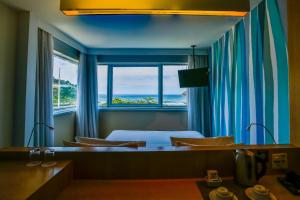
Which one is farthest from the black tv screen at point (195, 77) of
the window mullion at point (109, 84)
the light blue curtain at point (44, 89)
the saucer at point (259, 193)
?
the saucer at point (259, 193)

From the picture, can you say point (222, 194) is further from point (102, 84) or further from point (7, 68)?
point (102, 84)

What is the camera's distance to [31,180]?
96 centimetres

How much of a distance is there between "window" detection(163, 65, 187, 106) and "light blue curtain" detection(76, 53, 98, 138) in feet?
5.75

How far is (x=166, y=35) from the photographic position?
3.88 metres

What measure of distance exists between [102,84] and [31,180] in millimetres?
4534

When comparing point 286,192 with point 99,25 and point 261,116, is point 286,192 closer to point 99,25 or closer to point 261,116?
point 261,116

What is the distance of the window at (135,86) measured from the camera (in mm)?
5398

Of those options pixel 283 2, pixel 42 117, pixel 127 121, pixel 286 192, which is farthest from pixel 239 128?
pixel 42 117

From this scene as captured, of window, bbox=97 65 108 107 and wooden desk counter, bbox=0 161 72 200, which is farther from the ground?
window, bbox=97 65 108 107

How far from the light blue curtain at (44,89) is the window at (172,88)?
2.82 meters

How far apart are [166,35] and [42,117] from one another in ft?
8.44

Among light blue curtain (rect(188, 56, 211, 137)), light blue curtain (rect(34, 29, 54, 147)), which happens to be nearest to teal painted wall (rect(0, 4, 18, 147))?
light blue curtain (rect(34, 29, 54, 147))

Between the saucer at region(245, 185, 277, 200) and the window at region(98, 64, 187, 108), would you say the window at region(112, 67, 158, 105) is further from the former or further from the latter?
the saucer at region(245, 185, 277, 200)

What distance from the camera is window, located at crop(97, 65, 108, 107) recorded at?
5344mm
